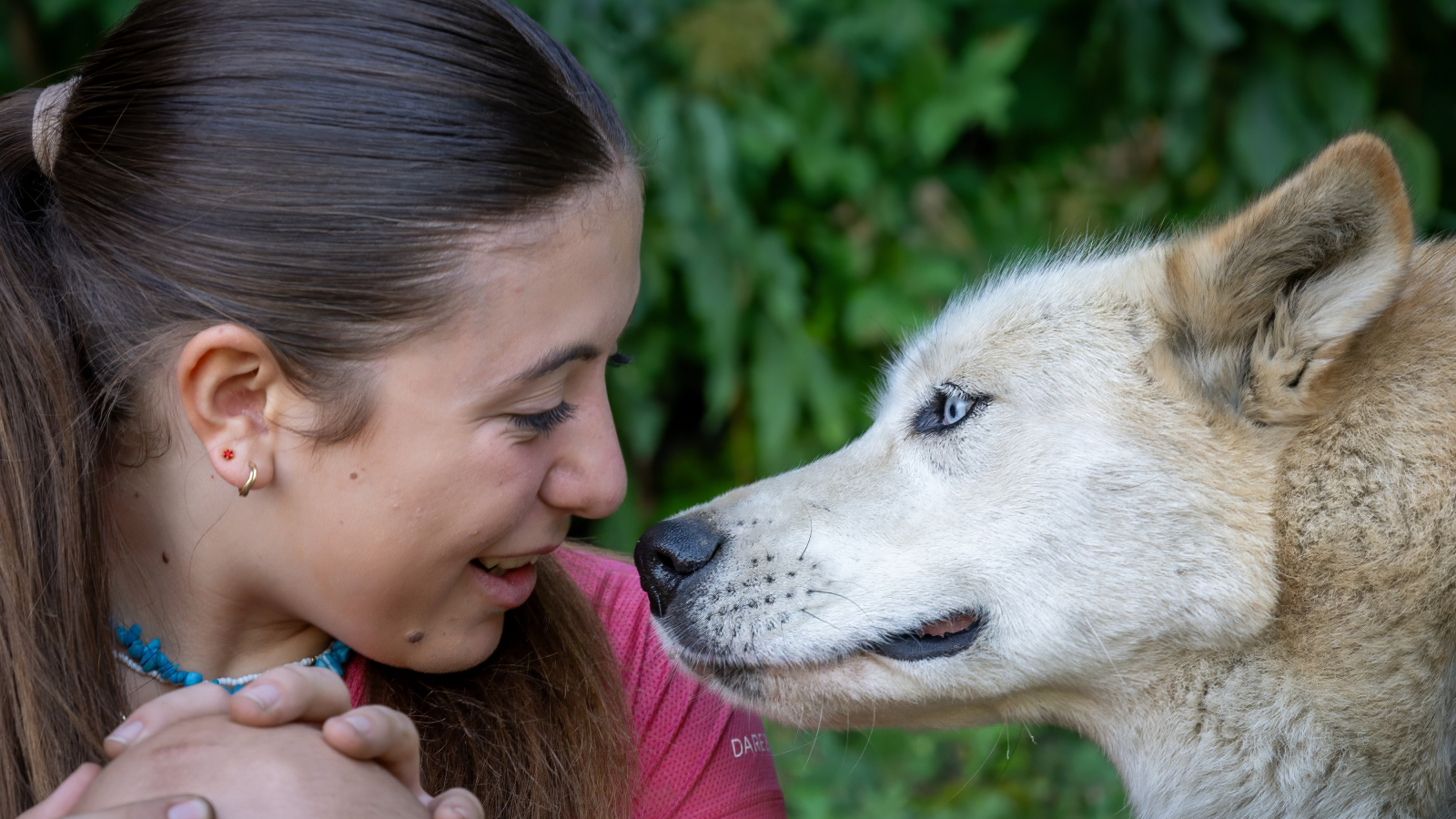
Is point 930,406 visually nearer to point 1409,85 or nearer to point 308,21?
point 308,21

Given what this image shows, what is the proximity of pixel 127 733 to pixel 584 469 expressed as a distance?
69 cm

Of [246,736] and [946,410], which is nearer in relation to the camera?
[246,736]

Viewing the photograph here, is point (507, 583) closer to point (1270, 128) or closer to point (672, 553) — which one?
point (672, 553)

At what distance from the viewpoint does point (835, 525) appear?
6.70 ft

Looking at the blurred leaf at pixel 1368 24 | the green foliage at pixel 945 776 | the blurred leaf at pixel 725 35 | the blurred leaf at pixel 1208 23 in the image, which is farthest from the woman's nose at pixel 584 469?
the blurred leaf at pixel 1368 24

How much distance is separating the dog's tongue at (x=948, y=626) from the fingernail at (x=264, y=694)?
1041 millimetres

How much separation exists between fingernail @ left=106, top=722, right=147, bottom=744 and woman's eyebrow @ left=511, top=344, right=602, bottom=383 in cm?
61

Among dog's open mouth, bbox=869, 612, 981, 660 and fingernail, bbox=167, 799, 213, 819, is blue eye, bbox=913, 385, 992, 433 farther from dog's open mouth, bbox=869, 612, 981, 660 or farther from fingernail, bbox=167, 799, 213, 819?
fingernail, bbox=167, 799, 213, 819

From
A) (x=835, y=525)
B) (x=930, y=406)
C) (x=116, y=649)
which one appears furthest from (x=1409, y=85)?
(x=116, y=649)

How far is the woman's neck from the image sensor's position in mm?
1663

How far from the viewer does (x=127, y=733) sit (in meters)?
1.24

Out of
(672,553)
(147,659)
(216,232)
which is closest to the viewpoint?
(216,232)

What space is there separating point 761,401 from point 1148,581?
237 cm

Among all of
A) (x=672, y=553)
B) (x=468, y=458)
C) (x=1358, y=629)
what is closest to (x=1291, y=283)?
(x=1358, y=629)
